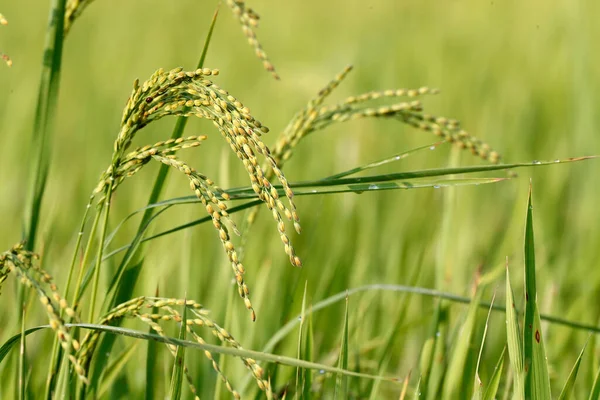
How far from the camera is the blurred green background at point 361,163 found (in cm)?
213

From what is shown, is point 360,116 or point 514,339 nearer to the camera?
point 514,339

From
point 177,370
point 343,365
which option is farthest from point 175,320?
point 343,365

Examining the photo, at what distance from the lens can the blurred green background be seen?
2127 mm

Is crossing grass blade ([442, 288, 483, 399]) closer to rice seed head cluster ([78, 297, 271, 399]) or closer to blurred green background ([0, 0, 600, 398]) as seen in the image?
blurred green background ([0, 0, 600, 398])

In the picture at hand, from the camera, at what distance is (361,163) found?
376 cm

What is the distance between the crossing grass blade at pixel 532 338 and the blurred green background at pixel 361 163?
22.4 inches

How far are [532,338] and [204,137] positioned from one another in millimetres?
670

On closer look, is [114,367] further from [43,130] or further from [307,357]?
[43,130]

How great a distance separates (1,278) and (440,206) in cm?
229

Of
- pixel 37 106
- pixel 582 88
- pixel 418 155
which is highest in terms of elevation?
pixel 582 88

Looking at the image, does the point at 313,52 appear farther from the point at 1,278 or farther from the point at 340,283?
the point at 1,278

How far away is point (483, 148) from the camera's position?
1459 millimetres

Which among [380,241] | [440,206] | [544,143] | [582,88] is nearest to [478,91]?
[544,143]

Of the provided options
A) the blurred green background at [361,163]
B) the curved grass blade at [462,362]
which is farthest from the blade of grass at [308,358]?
the curved grass blade at [462,362]
